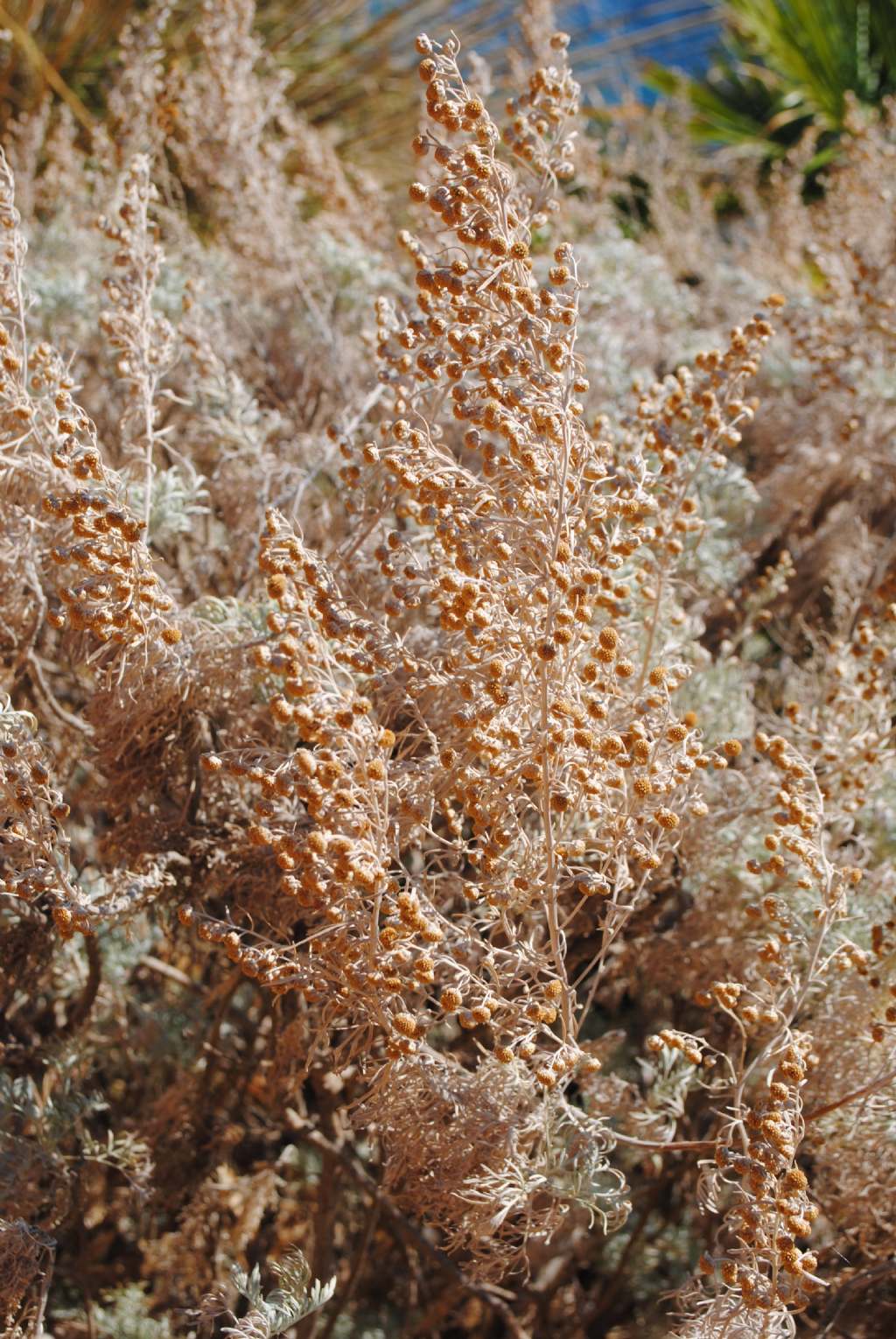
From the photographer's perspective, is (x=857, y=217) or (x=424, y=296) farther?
(x=857, y=217)

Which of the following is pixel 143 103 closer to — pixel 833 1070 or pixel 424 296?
pixel 424 296

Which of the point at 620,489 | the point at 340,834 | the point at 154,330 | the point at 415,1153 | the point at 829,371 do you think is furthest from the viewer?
the point at 829,371

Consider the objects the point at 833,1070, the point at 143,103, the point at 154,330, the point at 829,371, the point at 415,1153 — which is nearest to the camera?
the point at 415,1153

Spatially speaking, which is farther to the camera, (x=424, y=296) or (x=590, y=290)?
(x=590, y=290)

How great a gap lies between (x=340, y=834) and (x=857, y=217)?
119 inches

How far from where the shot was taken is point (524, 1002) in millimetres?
1443

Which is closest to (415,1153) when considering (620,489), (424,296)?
(620,489)

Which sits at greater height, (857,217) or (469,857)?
(857,217)

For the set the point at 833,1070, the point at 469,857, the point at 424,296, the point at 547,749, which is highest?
the point at 424,296

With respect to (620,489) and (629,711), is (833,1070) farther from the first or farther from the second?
(620,489)

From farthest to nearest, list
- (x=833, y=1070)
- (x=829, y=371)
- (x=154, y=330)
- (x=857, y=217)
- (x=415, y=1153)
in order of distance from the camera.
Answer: (x=857, y=217) → (x=829, y=371) → (x=154, y=330) → (x=833, y=1070) → (x=415, y=1153)

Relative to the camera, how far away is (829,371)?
2.71 meters

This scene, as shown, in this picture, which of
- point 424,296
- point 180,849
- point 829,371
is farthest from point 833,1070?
point 829,371

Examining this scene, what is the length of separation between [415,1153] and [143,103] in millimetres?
2676
